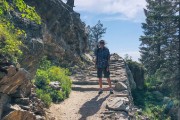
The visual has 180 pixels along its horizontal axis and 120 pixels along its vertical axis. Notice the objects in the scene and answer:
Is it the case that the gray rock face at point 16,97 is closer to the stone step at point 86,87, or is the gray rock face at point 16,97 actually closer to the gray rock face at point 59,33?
the stone step at point 86,87

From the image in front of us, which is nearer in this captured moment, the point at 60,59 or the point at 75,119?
the point at 75,119

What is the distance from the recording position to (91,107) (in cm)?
1113

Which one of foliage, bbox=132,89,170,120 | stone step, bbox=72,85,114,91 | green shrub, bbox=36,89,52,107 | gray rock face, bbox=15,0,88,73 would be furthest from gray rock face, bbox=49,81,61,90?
foliage, bbox=132,89,170,120

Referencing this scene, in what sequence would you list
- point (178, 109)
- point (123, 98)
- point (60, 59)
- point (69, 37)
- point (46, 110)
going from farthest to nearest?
1. point (178, 109)
2. point (69, 37)
3. point (60, 59)
4. point (123, 98)
5. point (46, 110)

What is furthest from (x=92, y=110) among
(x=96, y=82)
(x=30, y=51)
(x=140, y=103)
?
(x=140, y=103)

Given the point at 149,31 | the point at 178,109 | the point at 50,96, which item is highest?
the point at 149,31

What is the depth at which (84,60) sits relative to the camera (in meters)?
20.7

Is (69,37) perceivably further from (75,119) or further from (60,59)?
(75,119)

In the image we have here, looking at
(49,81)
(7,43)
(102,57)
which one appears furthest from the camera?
(102,57)

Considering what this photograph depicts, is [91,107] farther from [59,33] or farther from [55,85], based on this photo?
[59,33]

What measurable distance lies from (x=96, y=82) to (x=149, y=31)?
29937 mm

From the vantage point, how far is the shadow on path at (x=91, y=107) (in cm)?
1047

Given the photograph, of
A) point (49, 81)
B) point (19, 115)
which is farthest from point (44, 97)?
point (19, 115)

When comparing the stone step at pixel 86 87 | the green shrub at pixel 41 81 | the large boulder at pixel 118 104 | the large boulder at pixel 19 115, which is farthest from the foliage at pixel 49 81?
the large boulder at pixel 19 115
